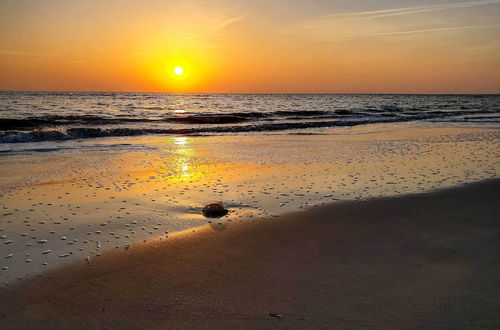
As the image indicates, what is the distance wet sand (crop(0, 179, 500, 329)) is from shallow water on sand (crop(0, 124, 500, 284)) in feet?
1.49

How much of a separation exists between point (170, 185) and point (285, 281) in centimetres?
431

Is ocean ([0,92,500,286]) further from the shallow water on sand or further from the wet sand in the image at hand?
the wet sand

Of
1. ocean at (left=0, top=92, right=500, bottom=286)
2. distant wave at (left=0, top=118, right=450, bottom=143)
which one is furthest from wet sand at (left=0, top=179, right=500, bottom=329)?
distant wave at (left=0, top=118, right=450, bottom=143)

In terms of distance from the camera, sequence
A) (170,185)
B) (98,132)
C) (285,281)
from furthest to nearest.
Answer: (98,132), (170,185), (285,281)

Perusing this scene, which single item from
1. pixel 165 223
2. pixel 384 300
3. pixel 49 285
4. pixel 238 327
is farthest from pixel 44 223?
pixel 384 300

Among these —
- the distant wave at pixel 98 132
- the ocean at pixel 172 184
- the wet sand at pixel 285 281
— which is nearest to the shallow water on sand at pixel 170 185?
the ocean at pixel 172 184

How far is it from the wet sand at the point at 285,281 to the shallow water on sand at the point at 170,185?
46 centimetres

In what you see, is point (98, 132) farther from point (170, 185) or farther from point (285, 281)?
point (285, 281)

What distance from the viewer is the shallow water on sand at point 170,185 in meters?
4.63

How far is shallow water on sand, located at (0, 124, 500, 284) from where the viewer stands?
15.2 feet

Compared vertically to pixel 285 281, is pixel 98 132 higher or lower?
higher

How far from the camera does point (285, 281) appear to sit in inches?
137

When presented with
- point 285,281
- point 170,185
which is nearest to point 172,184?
point 170,185

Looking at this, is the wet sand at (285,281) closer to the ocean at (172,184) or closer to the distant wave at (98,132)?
the ocean at (172,184)
